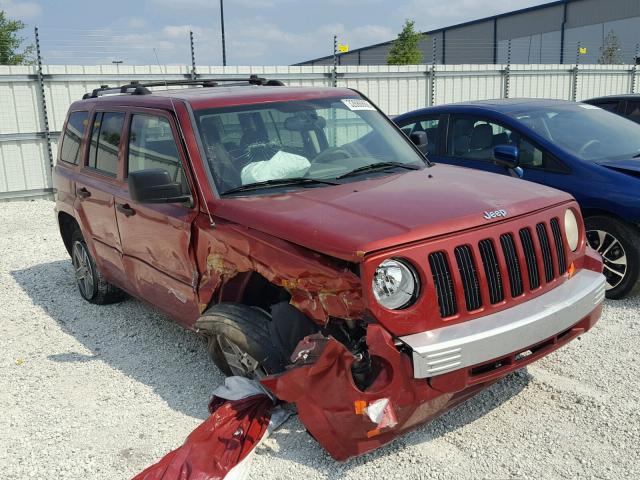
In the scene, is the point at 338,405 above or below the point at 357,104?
below

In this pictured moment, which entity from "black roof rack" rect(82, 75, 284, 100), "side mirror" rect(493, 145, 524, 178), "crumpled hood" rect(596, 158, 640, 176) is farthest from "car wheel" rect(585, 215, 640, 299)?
"black roof rack" rect(82, 75, 284, 100)

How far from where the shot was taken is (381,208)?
Result: 10.7 feet

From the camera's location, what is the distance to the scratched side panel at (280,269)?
2908 mm

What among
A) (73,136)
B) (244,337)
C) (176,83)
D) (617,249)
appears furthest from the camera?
(73,136)

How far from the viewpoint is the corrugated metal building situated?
119 feet

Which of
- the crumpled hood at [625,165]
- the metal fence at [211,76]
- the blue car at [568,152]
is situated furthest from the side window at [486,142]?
the metal fence at [211,76]

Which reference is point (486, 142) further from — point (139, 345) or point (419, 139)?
point (139, 345)

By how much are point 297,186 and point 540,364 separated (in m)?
2.09

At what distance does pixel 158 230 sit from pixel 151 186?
0.63 metres

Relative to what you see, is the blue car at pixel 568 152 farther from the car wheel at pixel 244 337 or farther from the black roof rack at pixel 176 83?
the car wheel at pixel 244 337

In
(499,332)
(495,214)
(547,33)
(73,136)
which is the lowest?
(499,332)

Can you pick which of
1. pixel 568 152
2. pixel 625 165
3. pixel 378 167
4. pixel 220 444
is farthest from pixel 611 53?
pixel 220 444

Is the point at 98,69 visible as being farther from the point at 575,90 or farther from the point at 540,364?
the point at 575,90

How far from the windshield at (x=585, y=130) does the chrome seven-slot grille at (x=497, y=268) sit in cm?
265
